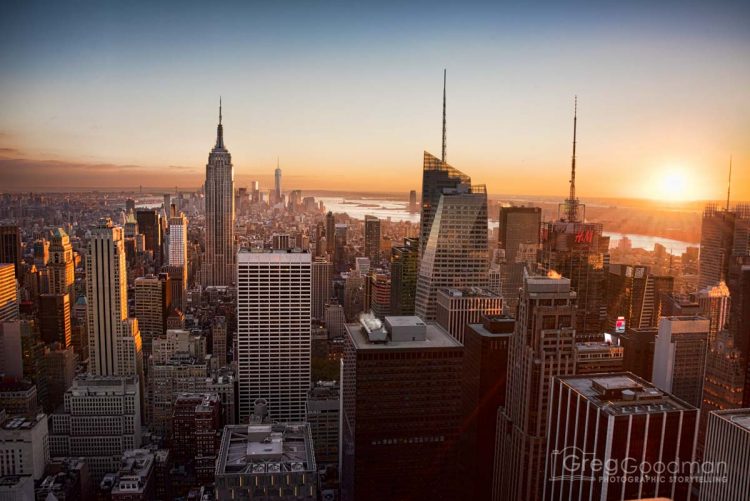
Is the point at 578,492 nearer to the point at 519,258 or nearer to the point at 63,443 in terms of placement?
the point at 519,258

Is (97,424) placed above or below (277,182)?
below

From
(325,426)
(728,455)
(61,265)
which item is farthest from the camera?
(61,265)

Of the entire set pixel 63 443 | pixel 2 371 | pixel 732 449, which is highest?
pixel 732 449

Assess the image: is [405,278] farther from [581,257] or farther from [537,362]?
[537,362]

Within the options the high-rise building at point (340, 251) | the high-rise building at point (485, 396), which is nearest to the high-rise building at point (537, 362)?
the high-rise building at point (485, 396)

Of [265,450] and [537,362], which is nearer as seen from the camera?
[265,450]

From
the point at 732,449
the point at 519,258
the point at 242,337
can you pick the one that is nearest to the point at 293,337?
the point at 242,337

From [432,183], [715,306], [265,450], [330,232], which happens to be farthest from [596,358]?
[330,232]
